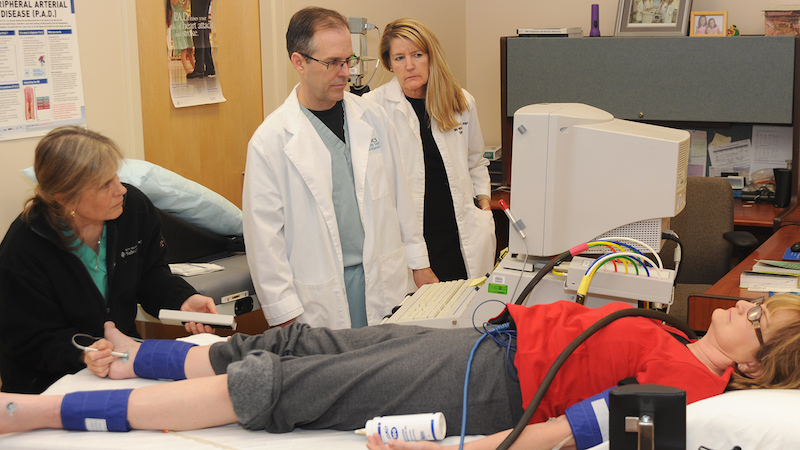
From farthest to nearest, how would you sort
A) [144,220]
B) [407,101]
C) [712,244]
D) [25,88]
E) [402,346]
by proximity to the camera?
[712,244]
[407,101]
[25,88]
[144,220]
[402,346]

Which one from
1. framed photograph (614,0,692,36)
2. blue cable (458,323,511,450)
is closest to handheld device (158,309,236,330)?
blue cable (458,323,511,450)

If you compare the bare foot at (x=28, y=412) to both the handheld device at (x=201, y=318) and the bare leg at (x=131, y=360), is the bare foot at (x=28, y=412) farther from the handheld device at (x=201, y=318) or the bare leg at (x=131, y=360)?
the handheld device at (x=201, y=318)

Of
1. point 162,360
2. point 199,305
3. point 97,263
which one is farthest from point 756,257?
point 97,263

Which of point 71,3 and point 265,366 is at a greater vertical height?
point 71,3

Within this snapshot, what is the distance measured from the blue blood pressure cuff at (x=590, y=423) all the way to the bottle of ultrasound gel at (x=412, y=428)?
0.23 meters

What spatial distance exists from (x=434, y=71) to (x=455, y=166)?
1.16 feet

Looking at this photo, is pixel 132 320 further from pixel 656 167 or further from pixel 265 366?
pixel 656 167

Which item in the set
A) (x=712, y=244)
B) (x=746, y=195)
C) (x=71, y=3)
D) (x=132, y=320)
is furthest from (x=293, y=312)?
(x=746, y=195)

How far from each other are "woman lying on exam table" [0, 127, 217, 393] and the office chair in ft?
6.73

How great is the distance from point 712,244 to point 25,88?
2.43m

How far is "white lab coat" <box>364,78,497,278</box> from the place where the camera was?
262cm

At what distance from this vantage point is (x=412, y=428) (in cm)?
127

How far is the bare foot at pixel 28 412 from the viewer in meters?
1.35

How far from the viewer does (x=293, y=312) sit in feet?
6.51
